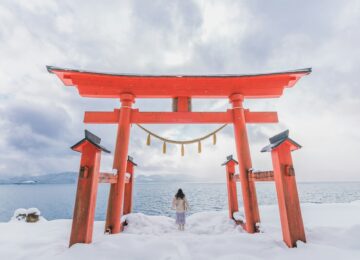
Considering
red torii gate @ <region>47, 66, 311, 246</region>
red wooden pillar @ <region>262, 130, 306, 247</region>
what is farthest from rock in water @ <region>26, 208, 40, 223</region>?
red wooden pillar @ <region>262, 130, 306, 247</region>

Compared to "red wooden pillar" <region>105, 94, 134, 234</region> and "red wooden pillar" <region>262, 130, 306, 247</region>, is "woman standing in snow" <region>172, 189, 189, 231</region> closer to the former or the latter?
"red wooden pillar" <region>105, 94, 134, 234</region>

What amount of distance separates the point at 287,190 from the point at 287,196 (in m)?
0.10

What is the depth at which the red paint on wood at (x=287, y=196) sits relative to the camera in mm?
2938

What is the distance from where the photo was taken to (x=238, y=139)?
5.41m

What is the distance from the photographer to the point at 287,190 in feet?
10.2

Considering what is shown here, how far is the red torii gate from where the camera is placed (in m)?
5.17

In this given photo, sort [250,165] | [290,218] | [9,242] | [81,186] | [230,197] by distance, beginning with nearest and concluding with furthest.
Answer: [290,218], [81,186], [9,242], [250,165], [230,197]

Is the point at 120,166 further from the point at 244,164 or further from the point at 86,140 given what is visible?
the point at 244,164

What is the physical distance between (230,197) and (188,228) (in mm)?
1721

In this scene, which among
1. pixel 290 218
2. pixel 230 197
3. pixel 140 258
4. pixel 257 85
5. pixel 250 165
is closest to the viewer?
pixel 140 258

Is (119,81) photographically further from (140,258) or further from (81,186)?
(140,258)

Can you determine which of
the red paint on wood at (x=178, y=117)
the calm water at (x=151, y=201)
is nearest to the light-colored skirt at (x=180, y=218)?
the red paint on wood at (x=178, y=117)

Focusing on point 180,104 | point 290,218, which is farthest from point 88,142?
point 290,218

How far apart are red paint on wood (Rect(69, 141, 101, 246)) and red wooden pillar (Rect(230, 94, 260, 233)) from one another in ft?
12.2
